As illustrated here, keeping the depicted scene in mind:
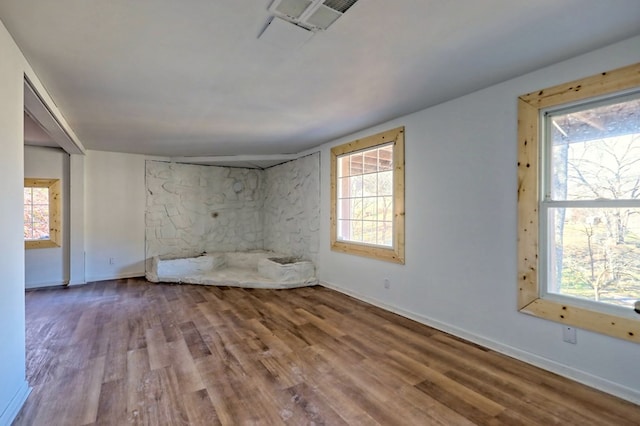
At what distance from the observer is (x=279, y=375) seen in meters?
2.32

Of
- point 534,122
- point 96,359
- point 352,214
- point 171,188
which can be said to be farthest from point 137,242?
point 534,122

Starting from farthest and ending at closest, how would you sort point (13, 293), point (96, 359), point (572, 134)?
point (96, 359) → point (572, 134) → point (13, 293)

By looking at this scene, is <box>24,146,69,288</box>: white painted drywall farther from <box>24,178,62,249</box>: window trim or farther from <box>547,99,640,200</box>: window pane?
<box>547,99,640,200</box>: window pane

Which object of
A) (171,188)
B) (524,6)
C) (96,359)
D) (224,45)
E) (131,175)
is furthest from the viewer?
(171,188)

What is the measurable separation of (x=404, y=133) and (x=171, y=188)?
470 cm

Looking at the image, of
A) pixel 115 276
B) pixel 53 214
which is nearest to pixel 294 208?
pixel 115 276

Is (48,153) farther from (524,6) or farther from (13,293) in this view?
(524,6)

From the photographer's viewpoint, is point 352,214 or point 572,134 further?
point 352,214

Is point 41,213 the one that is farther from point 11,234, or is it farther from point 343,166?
point 343,166

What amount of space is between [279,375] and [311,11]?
242 cm

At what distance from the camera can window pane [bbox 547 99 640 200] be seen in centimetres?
208

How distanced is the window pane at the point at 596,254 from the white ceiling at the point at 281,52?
1.19 meters

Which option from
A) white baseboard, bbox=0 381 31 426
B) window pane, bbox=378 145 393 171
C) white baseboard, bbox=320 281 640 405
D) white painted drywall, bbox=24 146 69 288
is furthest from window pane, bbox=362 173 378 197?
white painted drywall, bbox=24 146 69 288

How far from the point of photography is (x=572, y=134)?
2354 millimetres
